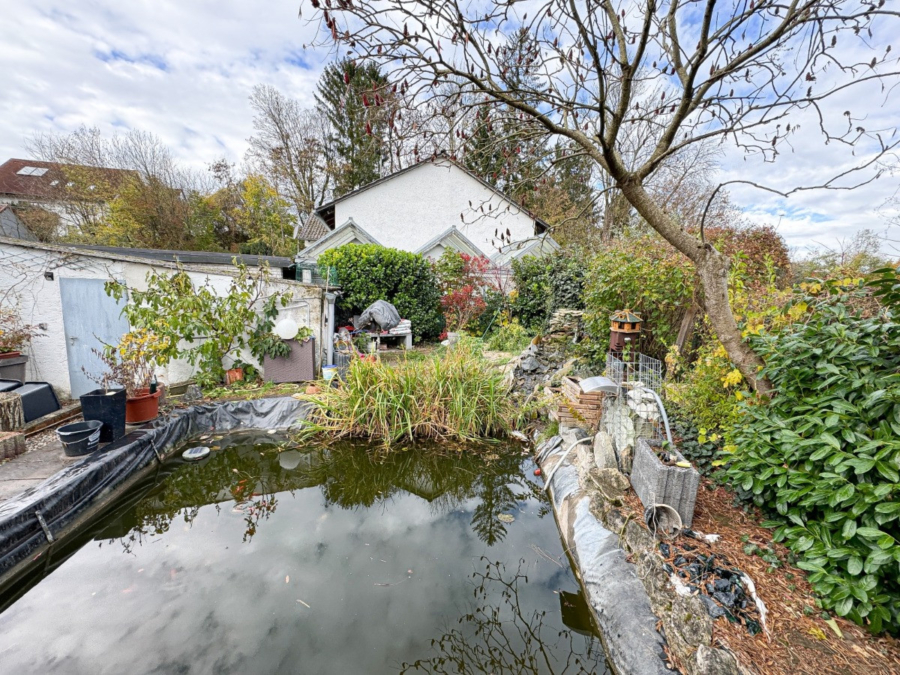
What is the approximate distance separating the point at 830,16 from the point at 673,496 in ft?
10.8

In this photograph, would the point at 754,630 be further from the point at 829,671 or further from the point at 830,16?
the point at 830,16

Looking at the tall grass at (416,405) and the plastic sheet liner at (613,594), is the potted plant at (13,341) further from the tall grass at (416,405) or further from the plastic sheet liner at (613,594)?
the plastic sheet liner at (613,594)

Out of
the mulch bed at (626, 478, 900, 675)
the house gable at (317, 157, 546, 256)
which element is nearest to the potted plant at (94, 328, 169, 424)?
the mulch bed at (626, 478, 900, 675)

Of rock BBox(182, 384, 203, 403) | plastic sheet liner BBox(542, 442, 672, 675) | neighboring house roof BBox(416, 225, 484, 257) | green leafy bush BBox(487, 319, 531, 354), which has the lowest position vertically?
plastic sheet liner BBox(542, 442, 672, 675)

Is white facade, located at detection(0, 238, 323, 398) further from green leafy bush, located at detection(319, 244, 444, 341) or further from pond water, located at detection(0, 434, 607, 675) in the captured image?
green leafy bush, located at detection(319, 244, 444, 341)

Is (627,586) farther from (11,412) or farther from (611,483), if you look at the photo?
(11,412)

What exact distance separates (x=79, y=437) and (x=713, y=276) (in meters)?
6.66

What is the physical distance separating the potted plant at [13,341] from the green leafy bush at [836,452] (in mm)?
9276

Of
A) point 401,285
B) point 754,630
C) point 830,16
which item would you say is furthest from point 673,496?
point 401,285

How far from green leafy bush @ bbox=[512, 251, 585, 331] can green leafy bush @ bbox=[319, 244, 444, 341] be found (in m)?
2.67

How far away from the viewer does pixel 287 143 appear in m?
21.9

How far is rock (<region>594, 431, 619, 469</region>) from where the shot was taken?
3301mm

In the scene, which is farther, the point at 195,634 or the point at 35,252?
the point at 35,252

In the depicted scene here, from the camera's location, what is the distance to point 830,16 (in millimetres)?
2135
